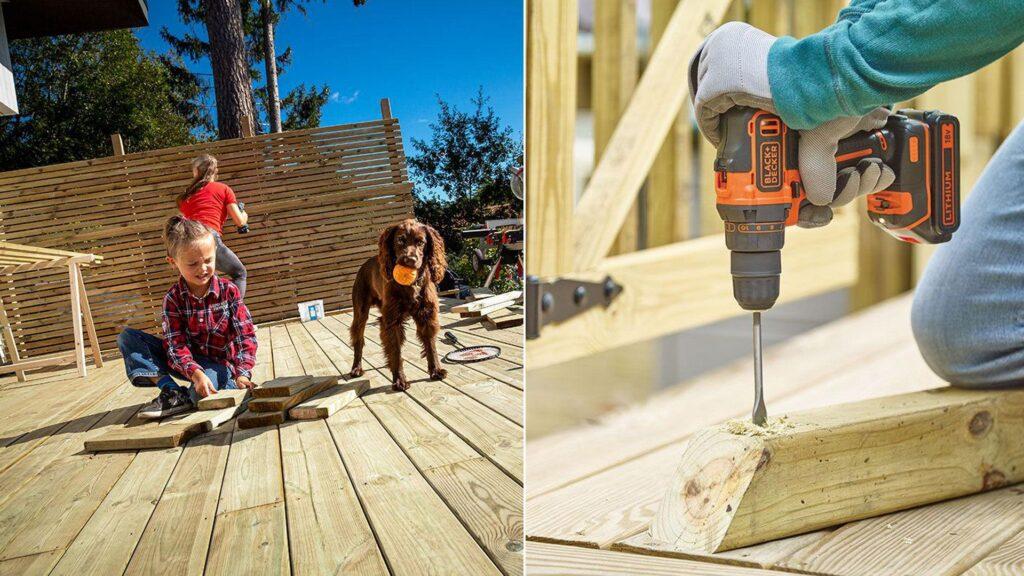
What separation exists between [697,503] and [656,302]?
137cm

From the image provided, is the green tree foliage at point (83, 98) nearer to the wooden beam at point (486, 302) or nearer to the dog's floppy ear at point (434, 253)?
the dog's floppy ear at point (434, 253)

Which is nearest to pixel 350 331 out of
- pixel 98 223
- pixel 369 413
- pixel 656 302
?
pixel 369 413

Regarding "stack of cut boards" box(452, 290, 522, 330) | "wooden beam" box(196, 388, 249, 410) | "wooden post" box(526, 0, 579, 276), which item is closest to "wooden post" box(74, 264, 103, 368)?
"wooden beam" box(196, 388, 249, 410)

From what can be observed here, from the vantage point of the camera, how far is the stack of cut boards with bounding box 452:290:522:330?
1.36 metres

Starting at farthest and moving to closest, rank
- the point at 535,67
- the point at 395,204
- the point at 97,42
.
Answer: the point at 535,67
the point at 395,204
the point at 97,42

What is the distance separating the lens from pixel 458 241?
51.3 inches

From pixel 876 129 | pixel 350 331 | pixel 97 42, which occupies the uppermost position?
pixel 97 42

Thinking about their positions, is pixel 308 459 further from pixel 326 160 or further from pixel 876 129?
pixel 876 129

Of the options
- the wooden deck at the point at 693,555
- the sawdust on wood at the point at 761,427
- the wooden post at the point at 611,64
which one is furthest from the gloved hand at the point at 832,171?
the wooden post at the point at 611,64

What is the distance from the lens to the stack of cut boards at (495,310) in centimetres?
136

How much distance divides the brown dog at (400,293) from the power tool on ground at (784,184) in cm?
58

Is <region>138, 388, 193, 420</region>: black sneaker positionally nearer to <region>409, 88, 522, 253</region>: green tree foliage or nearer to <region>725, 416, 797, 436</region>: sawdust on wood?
<region>409, 88, 522, 253</region>: green tree foliage

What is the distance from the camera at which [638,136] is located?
2.10m

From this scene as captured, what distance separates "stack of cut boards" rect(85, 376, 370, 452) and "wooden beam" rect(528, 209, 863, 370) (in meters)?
0.77
